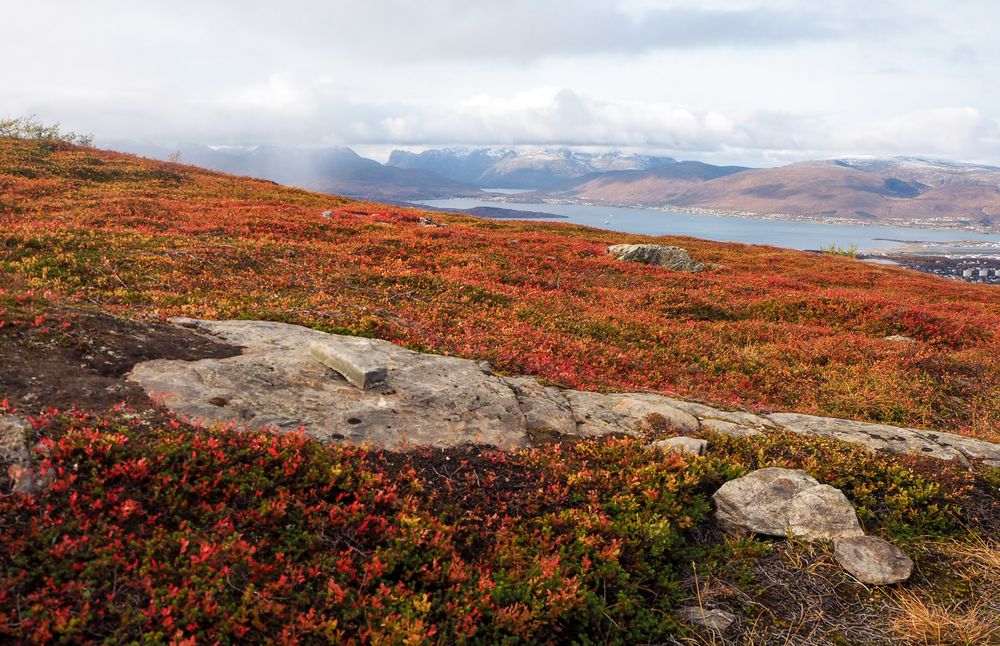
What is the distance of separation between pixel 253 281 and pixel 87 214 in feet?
49.8

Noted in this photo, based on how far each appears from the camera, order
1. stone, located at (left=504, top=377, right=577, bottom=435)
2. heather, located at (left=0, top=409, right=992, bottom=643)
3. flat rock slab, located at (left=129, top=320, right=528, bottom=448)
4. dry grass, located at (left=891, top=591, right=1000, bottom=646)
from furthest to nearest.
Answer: stone, located at (left=504, top=377, right=577, bottom=435)
flat rock slab, located at (left=129, top=320, right=528, bottom=448)
dry grass, located at (left=891, top=591, right=1000, bottom=646)
heather, located at (left=0, top=409, right=992, bottom=643)

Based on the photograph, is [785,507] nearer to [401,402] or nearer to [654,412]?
[654,412]

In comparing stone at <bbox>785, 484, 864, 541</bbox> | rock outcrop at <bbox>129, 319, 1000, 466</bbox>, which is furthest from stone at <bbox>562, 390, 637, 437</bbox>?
stone at <bbox>785, 484, 864, 541</bbox>

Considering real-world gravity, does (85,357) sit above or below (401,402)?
above

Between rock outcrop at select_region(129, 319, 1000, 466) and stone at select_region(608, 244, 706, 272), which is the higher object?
stone at select_region(608, 244, 706, 272)

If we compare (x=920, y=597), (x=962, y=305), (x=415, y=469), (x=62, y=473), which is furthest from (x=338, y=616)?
(x=962, y=305)

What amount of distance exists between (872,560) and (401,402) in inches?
287

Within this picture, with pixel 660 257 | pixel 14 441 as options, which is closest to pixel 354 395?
pixel 14 441

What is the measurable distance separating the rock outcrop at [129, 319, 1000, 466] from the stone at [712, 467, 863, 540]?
7.51 ft

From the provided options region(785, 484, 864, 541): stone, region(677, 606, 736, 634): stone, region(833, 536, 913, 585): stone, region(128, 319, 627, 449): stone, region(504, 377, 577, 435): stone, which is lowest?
region(677, 606, 736, 634): stone

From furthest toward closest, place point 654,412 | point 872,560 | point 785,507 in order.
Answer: point 654,412 → point 785,507 → point 872,560

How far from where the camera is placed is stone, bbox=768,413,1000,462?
980 centimetres

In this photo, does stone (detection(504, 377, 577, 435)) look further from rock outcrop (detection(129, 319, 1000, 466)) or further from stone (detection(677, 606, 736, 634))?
stone (detection(677, 606, 736, 634))

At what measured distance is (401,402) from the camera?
9289mm
